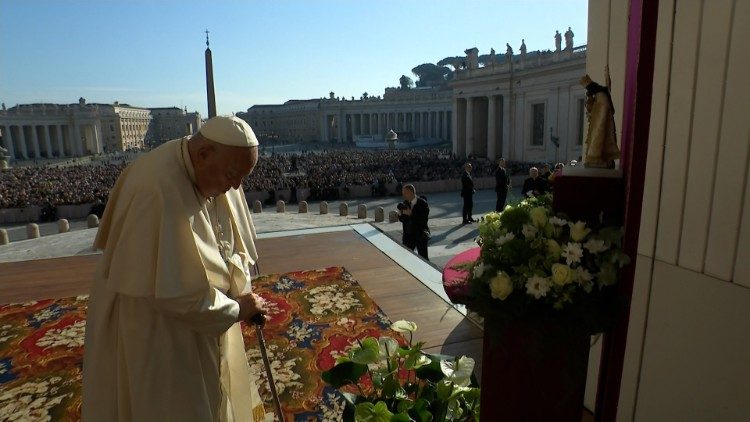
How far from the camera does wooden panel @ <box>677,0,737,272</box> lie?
2.09 metres

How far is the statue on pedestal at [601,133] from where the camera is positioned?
198 cm

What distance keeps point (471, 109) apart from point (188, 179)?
1638 inches

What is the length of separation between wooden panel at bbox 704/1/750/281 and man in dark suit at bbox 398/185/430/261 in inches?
220

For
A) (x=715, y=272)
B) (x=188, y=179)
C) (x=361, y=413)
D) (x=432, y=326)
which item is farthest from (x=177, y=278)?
(x=432, y=326)

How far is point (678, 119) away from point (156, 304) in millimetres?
2682

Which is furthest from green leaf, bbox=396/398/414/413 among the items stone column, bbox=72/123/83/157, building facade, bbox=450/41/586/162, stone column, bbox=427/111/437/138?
stone column, bbox=72/123/83/157

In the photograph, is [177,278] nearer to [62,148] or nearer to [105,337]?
[105,337]

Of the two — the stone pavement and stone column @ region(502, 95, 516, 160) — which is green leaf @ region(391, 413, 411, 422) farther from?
stone column @ region(502, 95, 516, 160)

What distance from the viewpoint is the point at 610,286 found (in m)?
1.68

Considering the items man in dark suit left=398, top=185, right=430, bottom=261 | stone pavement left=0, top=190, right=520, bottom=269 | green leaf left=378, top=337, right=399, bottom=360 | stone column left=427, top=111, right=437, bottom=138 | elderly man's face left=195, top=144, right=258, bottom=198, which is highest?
stone column left=427, top=111, right=437, bottom=138

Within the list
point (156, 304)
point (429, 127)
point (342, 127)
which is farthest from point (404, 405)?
point (342, 127)

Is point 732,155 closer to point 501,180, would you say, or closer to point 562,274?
point 562,274

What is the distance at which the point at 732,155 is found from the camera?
206 centimetres

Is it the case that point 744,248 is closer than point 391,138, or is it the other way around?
point 744,248
